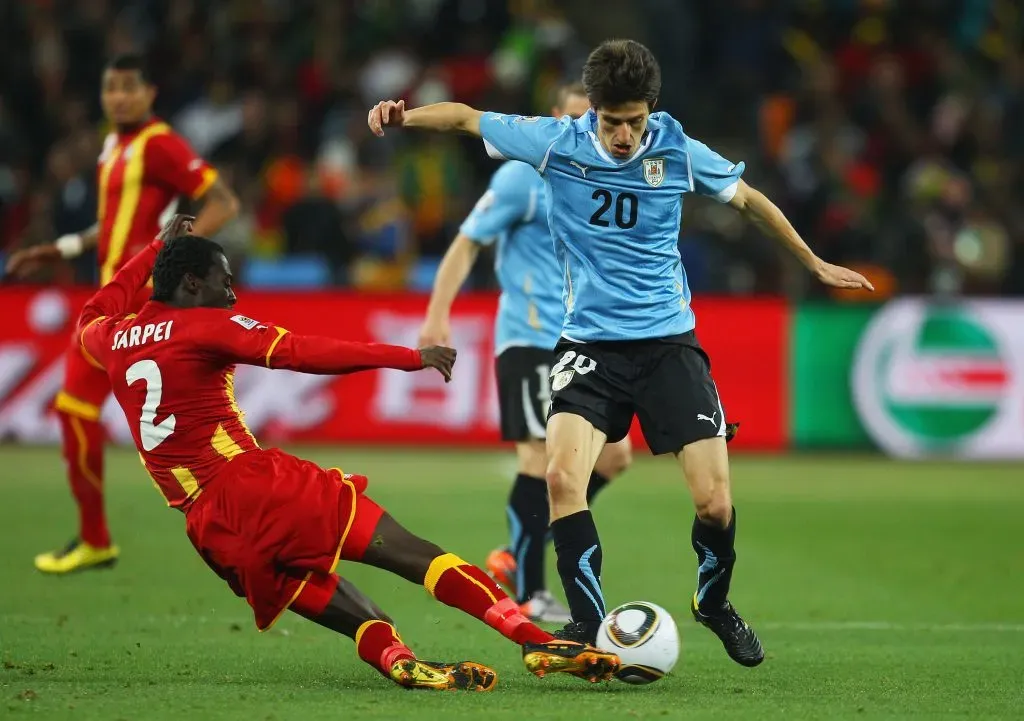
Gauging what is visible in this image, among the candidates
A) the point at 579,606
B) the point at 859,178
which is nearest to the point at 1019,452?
the point at 859,178

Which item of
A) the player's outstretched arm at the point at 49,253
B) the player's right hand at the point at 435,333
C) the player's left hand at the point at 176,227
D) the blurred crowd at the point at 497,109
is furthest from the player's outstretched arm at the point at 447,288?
the blurred crowd at the point at 497,109

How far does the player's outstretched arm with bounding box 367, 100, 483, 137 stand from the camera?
5922 millimetres

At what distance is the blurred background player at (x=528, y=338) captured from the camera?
7613 mm

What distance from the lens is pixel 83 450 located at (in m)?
8.67

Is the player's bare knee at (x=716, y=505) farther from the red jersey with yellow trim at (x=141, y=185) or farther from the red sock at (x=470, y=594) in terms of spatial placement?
the red jersey with yellow trim at (x=141, y=185)

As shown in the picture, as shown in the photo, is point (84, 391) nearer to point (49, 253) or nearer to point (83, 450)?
point (83, 450)

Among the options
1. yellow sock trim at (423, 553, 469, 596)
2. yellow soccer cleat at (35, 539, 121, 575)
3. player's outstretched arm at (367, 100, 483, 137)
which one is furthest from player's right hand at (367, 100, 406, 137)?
yellow soccer cleat at (35, 539, 121, 575)

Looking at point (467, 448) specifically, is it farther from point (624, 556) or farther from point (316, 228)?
point (624, 556)

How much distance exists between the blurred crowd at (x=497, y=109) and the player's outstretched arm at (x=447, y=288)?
26.5 ft

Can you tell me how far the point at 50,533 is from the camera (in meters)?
10.1

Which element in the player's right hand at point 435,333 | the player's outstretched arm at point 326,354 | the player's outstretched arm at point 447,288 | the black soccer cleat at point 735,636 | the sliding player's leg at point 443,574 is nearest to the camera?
the player's outstretched arm at point 326,354

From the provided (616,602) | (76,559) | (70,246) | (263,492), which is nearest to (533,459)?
(616,602)

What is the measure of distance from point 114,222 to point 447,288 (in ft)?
7.99

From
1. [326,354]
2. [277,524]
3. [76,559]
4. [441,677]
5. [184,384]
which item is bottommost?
[76,559]
